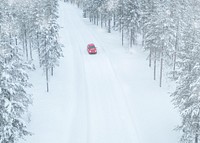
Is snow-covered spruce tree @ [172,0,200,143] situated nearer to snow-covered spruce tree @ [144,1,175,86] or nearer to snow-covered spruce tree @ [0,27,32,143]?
snow-covered spruce tree @ [144,1,175,86]

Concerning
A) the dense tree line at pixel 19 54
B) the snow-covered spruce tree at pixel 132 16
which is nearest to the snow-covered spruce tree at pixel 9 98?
the dense tree line at pixel 19 54

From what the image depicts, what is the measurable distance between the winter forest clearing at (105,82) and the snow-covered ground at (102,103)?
0.36ft

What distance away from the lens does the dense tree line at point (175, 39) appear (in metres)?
21.5

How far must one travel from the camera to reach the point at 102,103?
3341cm

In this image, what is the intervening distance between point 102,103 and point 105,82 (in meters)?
6.45

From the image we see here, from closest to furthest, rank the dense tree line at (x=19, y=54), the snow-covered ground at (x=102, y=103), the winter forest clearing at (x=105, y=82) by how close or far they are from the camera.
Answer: the dense tree line at (x=19, y=54) → the winter forest clearing at (x=105, y=82) → the snow-covered ground at (x=102, y=103)

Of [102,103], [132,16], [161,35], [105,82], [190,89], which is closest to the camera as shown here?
[190,89]

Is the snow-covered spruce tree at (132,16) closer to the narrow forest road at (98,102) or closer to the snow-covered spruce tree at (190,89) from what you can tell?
the narrow forest road at (98,102)

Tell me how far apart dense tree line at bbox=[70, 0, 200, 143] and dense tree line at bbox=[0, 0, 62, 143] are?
13954mm

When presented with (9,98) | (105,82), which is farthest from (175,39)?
(9,98)

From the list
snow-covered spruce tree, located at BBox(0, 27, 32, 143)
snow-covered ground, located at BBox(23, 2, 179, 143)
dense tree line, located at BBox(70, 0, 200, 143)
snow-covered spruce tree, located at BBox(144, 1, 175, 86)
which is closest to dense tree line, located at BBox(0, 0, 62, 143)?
snow-covered spruce tree, located at BBox(0, 27, 32, 143)

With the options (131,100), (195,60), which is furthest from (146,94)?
(195,60)

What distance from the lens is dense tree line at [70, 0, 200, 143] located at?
21.5 m

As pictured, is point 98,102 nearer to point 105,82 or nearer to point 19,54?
point 105,82
